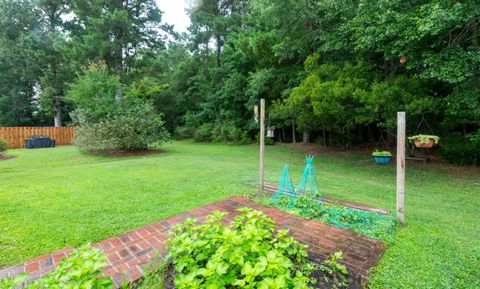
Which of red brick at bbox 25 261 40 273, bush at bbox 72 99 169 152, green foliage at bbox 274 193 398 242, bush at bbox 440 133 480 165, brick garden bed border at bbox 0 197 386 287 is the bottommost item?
red brick at bbox 25 261 40 273

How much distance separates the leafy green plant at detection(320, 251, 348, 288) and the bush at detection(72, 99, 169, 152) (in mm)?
8946

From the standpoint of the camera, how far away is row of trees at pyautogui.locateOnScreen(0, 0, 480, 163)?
18.8 ft

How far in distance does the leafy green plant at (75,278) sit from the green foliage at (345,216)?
7.84 feet

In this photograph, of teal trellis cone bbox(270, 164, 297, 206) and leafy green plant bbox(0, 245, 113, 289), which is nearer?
leafy green plant bbox(0, 245, 113, 289)

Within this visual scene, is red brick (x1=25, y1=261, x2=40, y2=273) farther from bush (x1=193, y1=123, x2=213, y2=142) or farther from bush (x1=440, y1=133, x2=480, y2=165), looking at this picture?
bush (x1=193, y1=123, x2=213, y2=142)

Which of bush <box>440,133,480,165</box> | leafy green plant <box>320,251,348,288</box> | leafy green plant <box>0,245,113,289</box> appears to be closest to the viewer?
leafy green plant <box>0,245,113,289</box>

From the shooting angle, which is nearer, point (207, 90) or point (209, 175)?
point (209, 175)

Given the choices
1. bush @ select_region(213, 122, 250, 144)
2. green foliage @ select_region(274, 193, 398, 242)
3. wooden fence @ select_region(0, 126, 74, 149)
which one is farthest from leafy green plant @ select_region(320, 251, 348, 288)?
wooden fence @ select_region(0, 126, 74, 149)

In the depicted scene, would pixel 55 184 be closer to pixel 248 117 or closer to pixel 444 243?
pixel 444 243

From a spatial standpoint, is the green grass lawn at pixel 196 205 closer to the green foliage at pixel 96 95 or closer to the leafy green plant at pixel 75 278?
the leafy green plant at pixel 75 278

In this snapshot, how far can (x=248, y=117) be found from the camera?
15.8 meters

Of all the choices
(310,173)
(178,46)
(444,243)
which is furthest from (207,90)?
(444,243)

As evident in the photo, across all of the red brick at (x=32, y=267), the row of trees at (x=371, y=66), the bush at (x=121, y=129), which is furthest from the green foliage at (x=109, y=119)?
the red brick at (x=32, y=267)

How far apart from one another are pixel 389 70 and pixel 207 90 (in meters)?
12.1
